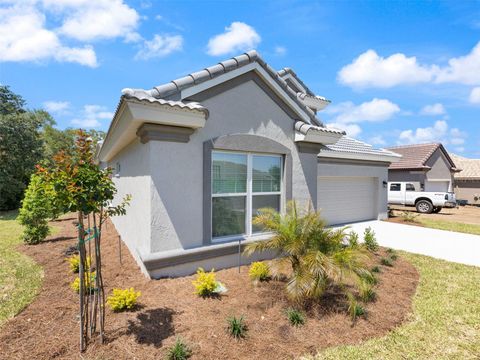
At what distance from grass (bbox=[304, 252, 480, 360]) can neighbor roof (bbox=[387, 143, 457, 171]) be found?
17309mm

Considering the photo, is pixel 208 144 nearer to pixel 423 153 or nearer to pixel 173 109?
pixel 173 109

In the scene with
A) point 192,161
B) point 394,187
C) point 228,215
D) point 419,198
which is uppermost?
point 192,161

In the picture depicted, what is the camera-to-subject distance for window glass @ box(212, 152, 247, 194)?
6.18m

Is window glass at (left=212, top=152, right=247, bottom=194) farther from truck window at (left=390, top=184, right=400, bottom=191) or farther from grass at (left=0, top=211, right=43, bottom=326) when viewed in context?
Result: truck window at (left=390, top=184, right=400, bottom=191)

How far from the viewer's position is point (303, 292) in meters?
4.16

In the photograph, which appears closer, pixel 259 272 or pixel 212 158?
pixel 259 272

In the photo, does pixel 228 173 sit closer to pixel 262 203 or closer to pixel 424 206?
pixel 262 203

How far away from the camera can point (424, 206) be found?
59.4 ft

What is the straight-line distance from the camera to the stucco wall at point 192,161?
538 centimetres

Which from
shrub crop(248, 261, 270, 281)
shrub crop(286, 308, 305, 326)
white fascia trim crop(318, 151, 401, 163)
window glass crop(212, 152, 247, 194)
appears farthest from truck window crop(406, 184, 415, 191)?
shrub crop(286, 308, 305, 326)

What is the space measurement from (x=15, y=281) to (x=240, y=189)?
17.5ft

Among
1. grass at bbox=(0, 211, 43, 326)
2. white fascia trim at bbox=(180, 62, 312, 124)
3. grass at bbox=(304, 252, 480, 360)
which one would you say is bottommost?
grass at bbox=(304, 252, 480, 360)

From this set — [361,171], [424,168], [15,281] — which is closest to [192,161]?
[15,281]

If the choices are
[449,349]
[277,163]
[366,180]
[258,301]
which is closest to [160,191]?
[258,301]
